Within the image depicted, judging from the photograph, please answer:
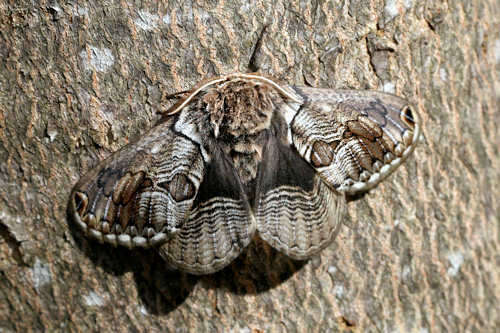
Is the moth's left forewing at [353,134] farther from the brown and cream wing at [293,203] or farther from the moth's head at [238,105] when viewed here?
the moth's head at [238,105]

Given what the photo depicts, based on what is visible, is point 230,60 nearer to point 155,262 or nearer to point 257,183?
point 257,183

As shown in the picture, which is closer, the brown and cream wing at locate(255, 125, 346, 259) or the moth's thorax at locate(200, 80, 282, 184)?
the moth's thorax at locate(200, 80, 282, 184)

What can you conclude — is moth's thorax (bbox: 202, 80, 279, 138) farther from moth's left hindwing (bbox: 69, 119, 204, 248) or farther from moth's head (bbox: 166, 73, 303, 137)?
moth's left hindwing (bbox: 69, 119, 204, 248)

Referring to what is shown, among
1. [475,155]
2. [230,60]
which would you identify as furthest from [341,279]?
[230,60]

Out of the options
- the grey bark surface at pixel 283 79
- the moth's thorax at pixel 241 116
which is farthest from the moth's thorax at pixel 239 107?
the grey bark surface at pixel 283 79

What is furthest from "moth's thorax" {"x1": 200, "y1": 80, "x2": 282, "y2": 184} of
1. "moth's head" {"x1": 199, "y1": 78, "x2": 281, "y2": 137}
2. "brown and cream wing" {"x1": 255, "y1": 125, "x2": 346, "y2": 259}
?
"brown and cream wing" {"x1": 255, "y1": 125, "x2": 346, "y2": 259}

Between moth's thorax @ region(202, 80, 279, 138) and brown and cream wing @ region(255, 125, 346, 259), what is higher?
moth's thorax @ region(202, 80, 279, 138)

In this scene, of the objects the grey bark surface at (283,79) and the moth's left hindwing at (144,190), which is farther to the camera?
the moth's left hindwing at (144,190)
